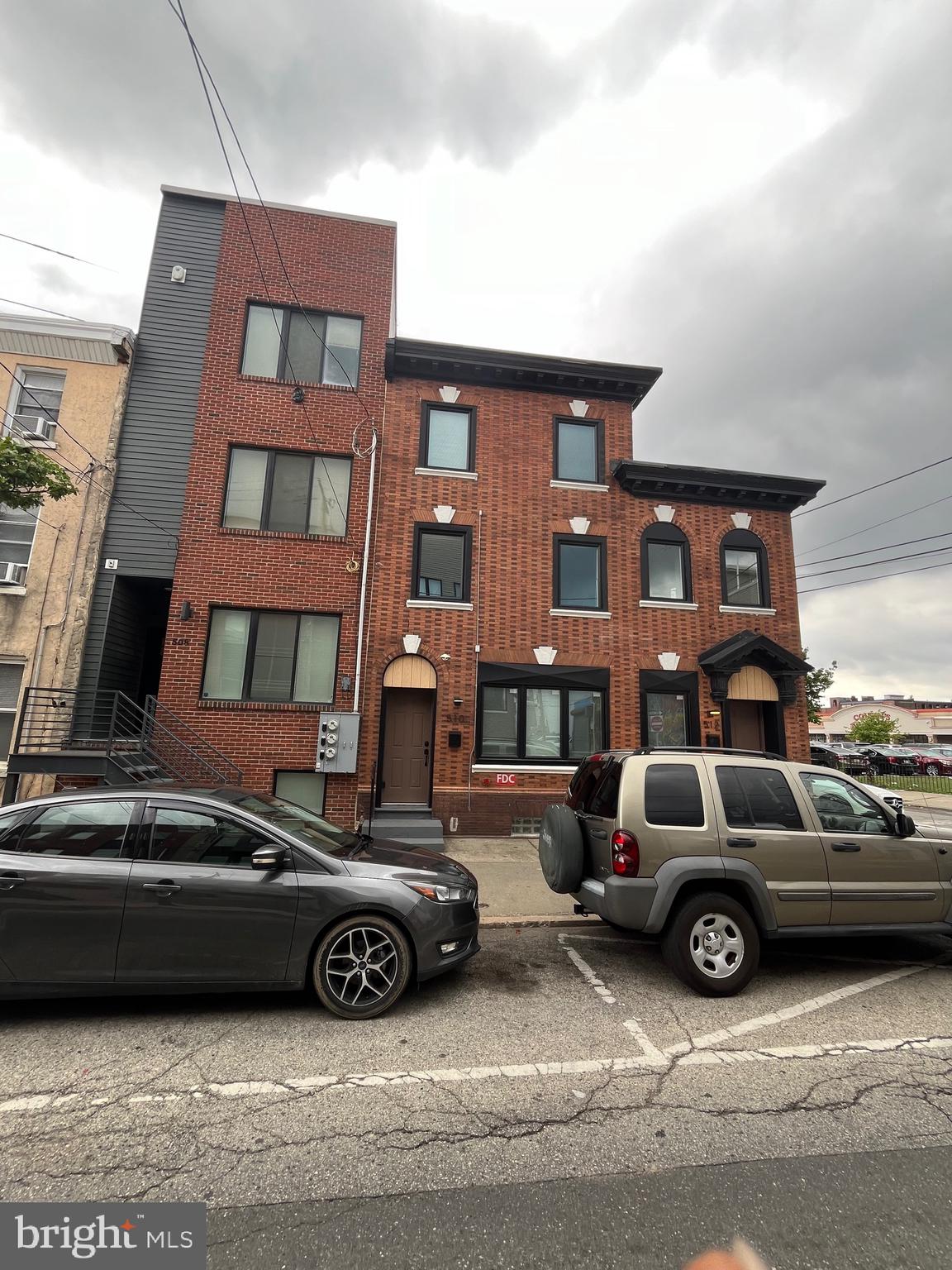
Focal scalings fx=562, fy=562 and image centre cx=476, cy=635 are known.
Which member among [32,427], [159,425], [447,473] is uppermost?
[159,425]

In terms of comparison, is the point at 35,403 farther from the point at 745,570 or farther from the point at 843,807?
the point at 745,570

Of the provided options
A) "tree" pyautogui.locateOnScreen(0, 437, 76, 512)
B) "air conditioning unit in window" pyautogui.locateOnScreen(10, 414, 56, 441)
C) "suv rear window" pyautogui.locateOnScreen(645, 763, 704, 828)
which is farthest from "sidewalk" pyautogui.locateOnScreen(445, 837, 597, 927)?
"air conditioning unit in window" pyautogui.locateOnScreen(10, 414, 56, 441)

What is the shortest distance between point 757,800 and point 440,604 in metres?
7.41

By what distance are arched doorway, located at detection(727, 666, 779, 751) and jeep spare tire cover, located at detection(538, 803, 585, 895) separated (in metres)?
8.01

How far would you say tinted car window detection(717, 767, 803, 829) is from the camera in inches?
192

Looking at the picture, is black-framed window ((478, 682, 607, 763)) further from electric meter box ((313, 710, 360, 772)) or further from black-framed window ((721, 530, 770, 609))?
black-framed window ((721, 530, 770, 609))

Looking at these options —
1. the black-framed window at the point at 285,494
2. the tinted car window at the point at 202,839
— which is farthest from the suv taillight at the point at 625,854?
the black-framed window at the point at 285,494

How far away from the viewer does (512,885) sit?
7.64m

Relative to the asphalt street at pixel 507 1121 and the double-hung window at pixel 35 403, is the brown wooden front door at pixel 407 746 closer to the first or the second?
the asphalt street at pixel 507 1121

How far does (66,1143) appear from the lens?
2.74 m

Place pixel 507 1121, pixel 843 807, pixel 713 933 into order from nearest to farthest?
pixel 507 1121, pixel 713 933, pixel 843 807

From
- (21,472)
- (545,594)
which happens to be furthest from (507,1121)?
(545,594)

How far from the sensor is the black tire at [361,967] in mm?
4008

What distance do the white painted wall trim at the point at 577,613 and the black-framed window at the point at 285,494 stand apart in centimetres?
463
